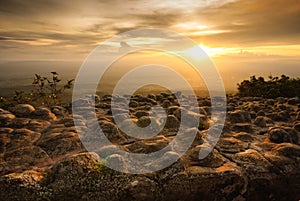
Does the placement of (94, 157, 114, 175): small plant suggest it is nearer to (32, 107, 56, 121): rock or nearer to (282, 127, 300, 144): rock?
(32, 107, 56, 121): rock

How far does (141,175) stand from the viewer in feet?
71.6

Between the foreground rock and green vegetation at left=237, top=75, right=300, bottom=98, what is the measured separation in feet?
181

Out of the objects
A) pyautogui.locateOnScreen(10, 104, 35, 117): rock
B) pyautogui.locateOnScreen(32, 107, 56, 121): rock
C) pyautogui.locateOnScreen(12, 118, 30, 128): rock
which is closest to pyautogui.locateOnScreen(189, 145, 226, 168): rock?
pyautogui.locateOnScreen(12, 118, 30, 128): rock

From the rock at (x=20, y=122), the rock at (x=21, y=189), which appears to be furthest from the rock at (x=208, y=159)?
the rock at (x=20, y=122)

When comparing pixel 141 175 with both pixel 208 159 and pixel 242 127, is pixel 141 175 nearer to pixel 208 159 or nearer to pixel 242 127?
pixel 208 159

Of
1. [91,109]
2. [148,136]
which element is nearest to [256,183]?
[148,136]

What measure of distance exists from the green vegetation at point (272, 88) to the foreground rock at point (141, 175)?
5503cm

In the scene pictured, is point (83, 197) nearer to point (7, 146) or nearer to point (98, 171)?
point (98, 171)

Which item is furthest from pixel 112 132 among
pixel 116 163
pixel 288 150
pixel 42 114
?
pixel 288 150

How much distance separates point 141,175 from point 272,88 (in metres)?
77.0

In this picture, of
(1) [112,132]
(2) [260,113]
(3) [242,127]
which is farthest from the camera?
(2) [260,113]

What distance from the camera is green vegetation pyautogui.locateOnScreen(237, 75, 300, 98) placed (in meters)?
81.3

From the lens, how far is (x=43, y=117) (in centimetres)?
3741

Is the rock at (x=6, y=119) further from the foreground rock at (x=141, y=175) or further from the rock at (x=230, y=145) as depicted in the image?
the rock at (x=230, y=145)
